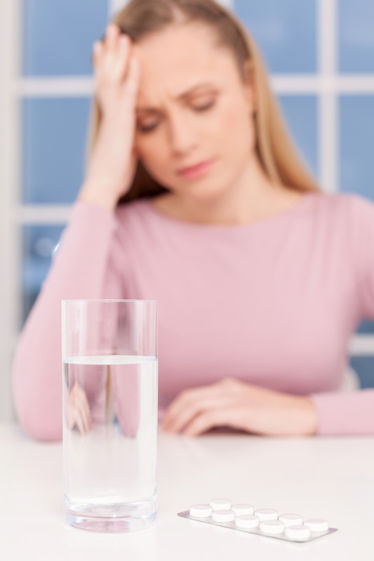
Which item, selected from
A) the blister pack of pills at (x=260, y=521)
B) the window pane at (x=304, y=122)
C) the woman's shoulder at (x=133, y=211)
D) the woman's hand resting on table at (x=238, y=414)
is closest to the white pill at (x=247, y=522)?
the blister pack of pills at (x=260, y=521)

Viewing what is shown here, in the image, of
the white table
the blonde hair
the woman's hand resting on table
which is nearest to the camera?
the white table

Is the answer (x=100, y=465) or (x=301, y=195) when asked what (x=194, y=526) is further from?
(x=301, y=195)

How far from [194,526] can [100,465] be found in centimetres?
9

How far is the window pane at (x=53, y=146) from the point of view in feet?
7.84

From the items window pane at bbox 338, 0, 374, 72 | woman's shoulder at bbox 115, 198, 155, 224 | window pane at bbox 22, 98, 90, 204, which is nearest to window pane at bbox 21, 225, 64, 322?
window pane at bbox 22, 98, 90, 204

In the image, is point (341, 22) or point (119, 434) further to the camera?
point (341, 22)

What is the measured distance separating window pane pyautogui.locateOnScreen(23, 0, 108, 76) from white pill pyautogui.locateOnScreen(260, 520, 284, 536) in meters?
2.01

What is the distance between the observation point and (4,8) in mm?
2369

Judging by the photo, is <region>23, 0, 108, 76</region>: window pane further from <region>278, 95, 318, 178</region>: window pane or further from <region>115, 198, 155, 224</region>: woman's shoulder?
<region>115, 198, 155, 224</region>: woman's shoulder

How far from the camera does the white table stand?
0.57 meters

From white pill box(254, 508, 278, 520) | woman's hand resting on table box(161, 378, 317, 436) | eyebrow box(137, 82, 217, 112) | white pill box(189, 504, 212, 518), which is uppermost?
eyebrow box(137, 82, 217, 112)

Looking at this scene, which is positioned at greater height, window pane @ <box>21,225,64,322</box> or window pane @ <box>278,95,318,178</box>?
window pane @ <box>278,95,318,178</box>

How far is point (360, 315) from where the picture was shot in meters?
1.65

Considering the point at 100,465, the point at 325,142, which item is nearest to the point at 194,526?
the point at 100,465
